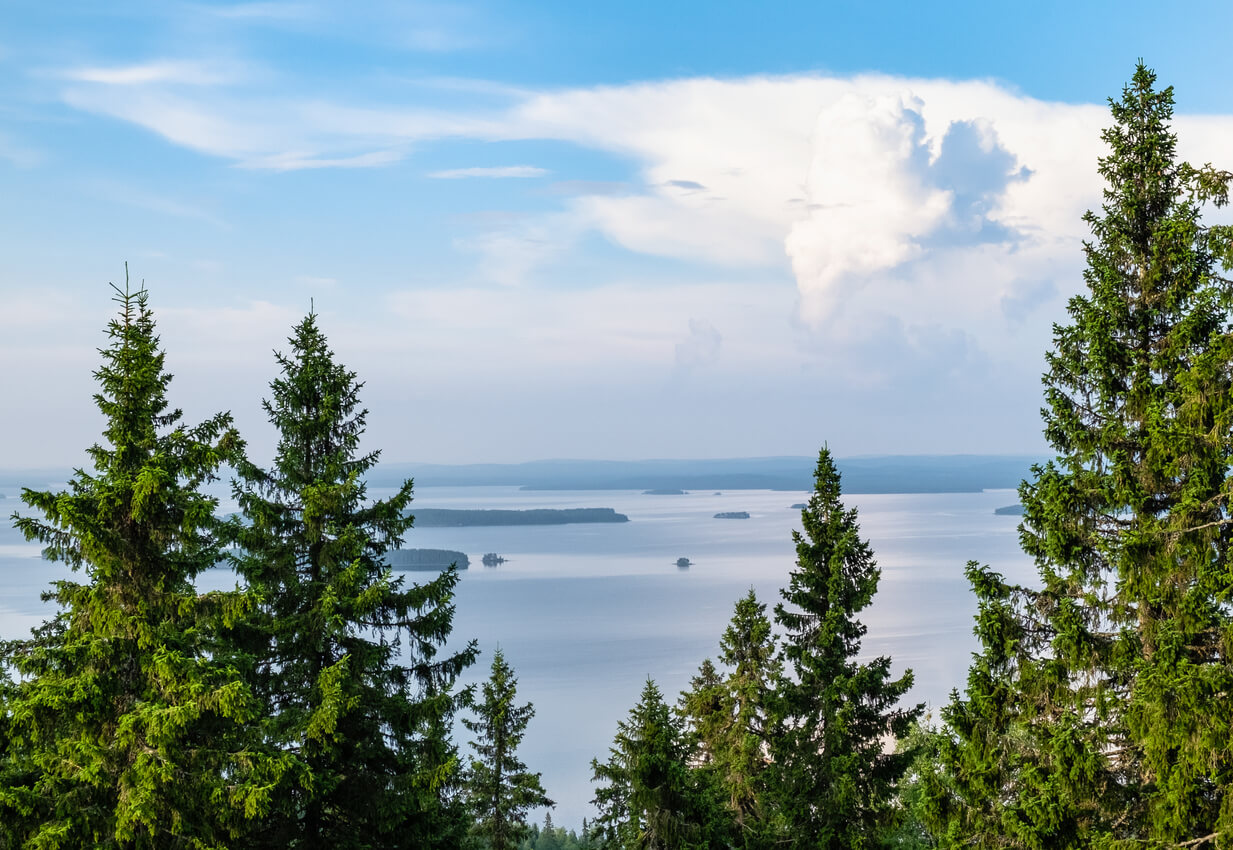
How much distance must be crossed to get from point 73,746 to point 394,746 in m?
3.74

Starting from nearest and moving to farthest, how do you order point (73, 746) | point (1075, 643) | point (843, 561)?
point (1075, 643)
point (73, 746)
point (843, 561)

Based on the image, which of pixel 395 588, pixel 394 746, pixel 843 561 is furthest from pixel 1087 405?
pixel 394 746

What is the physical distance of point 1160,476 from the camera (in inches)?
350

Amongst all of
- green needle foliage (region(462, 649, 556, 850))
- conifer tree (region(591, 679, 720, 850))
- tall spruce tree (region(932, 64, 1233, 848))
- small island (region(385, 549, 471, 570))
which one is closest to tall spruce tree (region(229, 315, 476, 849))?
conifer tree (region(591, 679, 720, 850))

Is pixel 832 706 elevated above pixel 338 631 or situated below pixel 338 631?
below

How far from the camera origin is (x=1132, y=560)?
8.55m

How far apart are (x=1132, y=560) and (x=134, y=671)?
9.16 metres

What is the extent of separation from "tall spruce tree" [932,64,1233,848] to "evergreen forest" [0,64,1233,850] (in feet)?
0.08

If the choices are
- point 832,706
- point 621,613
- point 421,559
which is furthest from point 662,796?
point 421,559

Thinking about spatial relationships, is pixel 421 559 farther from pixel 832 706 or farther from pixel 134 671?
pixel 134 671

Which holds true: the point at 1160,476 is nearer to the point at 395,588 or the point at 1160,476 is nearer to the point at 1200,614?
the point at 1200,614

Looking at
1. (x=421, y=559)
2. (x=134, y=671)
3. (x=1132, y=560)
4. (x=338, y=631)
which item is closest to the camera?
Result: (x=1132, y=560)

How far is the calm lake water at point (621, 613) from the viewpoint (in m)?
59.7

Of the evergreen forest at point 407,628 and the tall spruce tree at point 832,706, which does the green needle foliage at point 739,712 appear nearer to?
the tall spruce tree at point 832,706
